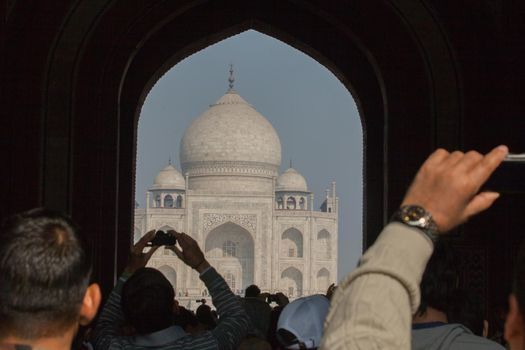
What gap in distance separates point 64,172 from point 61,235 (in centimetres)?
769

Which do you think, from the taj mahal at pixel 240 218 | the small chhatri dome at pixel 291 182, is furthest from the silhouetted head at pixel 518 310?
the small chhatri dome at pixel 291 182

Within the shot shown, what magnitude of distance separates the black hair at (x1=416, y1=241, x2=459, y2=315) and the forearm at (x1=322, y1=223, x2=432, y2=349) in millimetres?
1112

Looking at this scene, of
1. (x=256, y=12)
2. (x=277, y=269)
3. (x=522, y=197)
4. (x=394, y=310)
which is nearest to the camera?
(x=394, y=310)

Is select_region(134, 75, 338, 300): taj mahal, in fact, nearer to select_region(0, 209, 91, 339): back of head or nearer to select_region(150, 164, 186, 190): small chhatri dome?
select_region(150, 164, 186, 190): small chhatri dome

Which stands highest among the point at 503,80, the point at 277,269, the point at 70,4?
the point at 70,4

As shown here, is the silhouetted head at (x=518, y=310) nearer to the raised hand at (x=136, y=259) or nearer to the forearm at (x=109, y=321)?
the forearm at (x=109, y=321)

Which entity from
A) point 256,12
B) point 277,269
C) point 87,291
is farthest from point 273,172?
point 87,291

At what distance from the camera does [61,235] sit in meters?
1.50

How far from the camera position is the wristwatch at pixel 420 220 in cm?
122

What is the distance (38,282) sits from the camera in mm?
1446

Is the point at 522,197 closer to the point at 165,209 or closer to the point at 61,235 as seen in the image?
the point at 61,235

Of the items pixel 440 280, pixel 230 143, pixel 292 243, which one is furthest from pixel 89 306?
pixel 292 243

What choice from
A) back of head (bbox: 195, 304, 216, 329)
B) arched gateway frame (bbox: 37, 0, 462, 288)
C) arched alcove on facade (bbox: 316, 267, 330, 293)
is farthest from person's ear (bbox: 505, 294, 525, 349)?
arched alcove on facade (bbox: 316, 267, 330, 293)

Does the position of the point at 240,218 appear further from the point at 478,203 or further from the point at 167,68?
the point at 478,203
